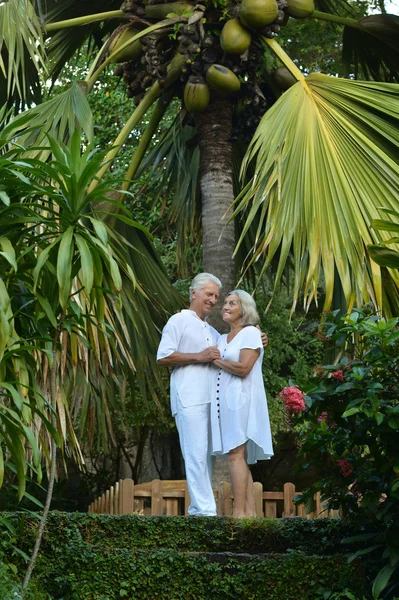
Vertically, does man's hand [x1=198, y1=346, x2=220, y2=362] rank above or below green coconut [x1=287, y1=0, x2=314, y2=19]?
below

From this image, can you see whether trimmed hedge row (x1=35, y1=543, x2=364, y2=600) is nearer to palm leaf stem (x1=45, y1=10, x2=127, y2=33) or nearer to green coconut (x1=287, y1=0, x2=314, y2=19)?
green coconut (x1=287, y1=0, x2=314, y2=19)

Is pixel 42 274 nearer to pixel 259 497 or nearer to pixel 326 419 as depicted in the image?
pixel 326 419

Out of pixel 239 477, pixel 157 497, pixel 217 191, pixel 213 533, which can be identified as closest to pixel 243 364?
pixel 239 477

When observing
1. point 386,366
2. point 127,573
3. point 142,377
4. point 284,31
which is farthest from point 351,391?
point 284,31

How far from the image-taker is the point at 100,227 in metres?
Result: 4.14

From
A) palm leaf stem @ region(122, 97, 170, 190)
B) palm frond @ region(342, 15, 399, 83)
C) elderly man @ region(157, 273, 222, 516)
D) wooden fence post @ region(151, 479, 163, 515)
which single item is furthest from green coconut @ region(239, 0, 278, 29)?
wooden fence post @ region(151, 479, 163, 515)

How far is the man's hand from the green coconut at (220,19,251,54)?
250 cm

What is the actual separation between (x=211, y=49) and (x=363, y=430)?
394 cm

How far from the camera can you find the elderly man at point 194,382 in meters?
5.96

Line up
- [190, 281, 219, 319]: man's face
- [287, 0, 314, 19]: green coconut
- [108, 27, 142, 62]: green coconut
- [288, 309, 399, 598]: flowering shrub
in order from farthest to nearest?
[108, 27, 142, 62]: green coconut → [287, 0, 314, 19]: green coconut → [190, 281, 219, 319]: man's face → [288, 309, 399, 598]: flowering shrub

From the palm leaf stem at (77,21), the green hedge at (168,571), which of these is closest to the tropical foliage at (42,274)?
the green hedge at (168,571)

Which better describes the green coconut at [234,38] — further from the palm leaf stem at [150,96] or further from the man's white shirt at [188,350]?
the man's white shirt at [188,350]

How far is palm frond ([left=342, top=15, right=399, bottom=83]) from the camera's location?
8.17 meters

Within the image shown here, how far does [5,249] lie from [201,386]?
7.42 feet
